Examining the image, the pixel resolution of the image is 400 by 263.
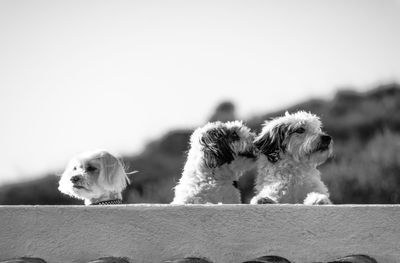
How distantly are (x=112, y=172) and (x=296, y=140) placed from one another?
197 cm

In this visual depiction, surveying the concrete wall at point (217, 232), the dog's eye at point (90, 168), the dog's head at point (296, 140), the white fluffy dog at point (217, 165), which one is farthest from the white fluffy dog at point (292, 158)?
the dog's eye at point (90, 168)

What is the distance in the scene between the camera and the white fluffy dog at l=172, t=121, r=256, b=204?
14.5ft

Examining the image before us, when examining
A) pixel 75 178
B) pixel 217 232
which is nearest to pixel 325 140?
pixel 217 232

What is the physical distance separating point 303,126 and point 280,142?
0.29 metres

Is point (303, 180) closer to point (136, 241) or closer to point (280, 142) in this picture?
Answer: point (280, 142)

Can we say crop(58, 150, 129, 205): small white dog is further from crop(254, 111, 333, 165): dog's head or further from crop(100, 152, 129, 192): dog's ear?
crop(254, 111, 333, 165): dog's head

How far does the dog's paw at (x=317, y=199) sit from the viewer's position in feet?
12.5

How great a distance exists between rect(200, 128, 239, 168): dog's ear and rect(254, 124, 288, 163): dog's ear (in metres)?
0.19

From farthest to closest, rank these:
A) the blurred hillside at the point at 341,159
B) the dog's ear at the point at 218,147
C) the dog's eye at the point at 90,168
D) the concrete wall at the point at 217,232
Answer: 1. the blurred hillside at the point at 341,159
2. the dog's eye at the point at 90,168
3. the dog's ear at the point at 218,147
4. the concrete wall at the point at 217,232

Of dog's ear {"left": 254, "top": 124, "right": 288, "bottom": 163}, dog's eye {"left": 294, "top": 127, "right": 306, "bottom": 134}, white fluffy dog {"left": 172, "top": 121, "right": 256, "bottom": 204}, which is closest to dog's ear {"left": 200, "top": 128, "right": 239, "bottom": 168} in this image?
white fluffy dog {"left": 172, "top": 121, "right": 256, "bottom": 204}

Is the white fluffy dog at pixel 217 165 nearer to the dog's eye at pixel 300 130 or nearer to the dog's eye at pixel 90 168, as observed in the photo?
the dog's eye at pixel 300 130

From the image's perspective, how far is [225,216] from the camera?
10.3 feet

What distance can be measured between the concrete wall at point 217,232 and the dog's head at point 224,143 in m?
1.41

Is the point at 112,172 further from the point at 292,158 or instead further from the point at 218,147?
the point at 292,158
